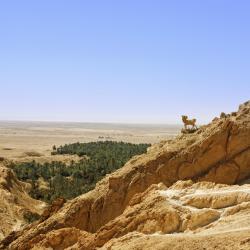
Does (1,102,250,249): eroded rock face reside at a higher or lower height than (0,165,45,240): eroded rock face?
higher

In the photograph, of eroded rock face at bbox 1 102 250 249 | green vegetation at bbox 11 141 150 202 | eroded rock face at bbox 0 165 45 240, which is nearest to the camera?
eroded rock face at bbox 1 102 250 249

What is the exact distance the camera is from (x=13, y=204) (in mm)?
32656

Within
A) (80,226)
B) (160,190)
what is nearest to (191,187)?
(160,190)

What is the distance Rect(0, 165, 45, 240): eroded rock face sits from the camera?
28.7m

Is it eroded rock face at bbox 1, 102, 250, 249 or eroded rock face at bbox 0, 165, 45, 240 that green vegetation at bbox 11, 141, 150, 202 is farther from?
eroded rock face at bbox 1, 102, 250, 249

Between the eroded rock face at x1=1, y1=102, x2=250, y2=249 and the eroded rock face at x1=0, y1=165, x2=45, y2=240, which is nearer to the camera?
the eroded rock face at x1=1, y1=102, x2=250, y2=249

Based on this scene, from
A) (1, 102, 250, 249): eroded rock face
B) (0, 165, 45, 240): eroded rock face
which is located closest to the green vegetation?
(0, 165, 45, 240): eroded rock face

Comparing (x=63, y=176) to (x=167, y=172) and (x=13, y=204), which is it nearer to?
(x=13, y=204)

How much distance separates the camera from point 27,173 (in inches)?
1890

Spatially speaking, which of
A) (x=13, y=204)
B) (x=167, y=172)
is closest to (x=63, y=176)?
(x=13, y=204)

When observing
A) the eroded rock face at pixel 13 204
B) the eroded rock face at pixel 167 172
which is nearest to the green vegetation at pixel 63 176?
the eroded rock face at pixel 13 204

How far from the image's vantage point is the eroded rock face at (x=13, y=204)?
28.7 metres

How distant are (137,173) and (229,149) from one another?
3374 mm

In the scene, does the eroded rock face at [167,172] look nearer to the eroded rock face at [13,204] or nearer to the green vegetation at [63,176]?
the eroded rock face at [13,204]
